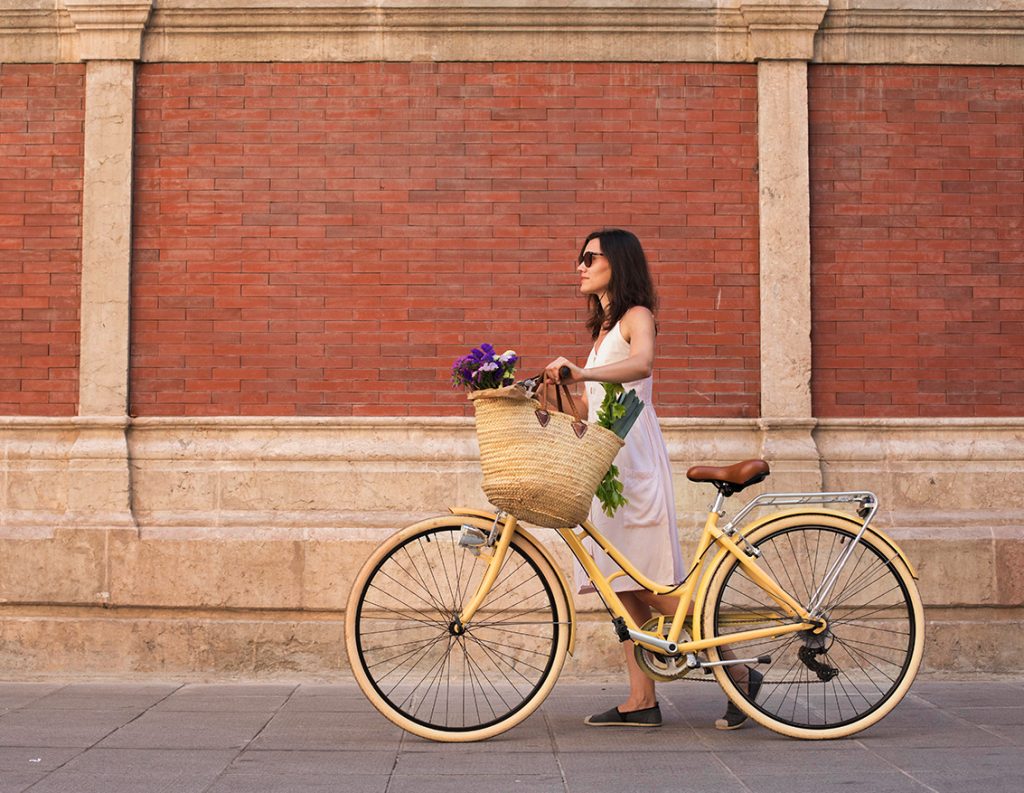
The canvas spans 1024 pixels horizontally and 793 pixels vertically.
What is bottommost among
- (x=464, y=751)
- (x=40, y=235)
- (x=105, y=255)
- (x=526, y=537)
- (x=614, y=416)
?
(x=464, y=751)

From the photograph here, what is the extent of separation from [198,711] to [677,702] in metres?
2.25

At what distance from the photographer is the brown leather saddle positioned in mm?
4918

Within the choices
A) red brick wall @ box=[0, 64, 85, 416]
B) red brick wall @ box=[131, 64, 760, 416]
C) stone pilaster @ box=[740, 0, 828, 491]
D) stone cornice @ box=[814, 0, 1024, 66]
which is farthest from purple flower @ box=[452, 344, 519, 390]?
stone cornice @ box=[814, 0, 1024, 66]

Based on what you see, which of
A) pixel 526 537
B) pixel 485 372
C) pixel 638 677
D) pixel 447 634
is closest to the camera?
pixel 485 372

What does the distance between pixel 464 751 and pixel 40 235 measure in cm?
418

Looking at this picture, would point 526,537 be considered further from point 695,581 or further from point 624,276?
point 624,276

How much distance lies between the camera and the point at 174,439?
7066mm

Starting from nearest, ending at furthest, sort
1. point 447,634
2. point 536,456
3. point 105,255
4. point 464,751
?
point 536,456 → point 464,751 → point 447,634 → point 105,255

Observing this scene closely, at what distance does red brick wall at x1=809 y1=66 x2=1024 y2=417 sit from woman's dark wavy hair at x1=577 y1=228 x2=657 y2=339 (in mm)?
2249

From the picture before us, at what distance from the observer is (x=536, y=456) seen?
459cm

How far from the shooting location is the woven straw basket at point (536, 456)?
4594 mm

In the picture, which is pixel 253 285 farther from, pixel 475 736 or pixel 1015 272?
pixel 1015 272

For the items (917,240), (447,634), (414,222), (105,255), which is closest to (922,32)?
(917,240)

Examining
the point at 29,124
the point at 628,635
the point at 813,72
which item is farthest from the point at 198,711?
the point at 813,72
